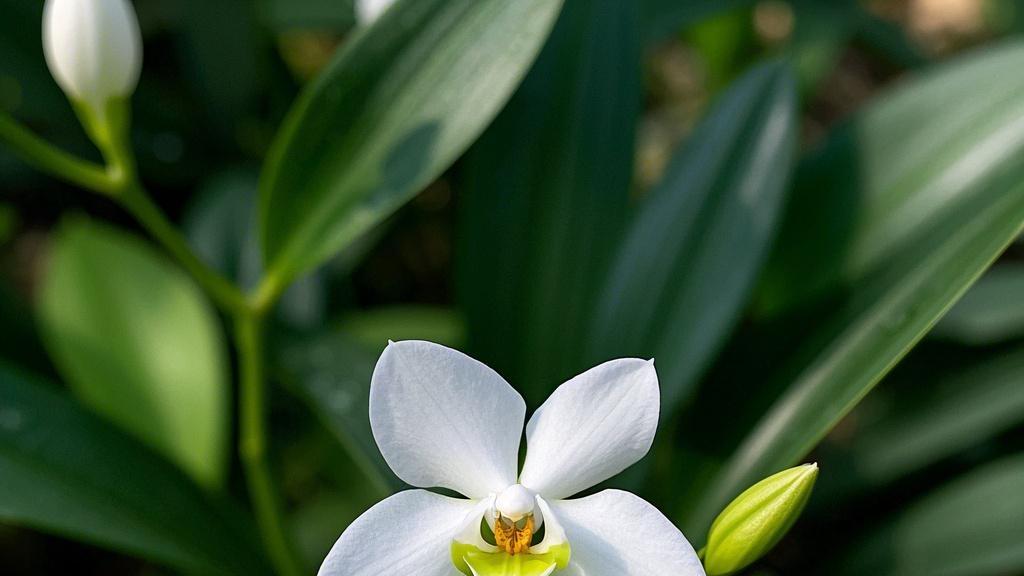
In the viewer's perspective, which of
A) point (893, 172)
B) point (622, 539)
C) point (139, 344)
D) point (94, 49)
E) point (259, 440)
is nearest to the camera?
point (622, 539)

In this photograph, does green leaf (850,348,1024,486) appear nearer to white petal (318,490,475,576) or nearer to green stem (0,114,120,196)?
white petal (318,490,475,576)

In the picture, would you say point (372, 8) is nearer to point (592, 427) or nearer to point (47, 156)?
point (47, 156)

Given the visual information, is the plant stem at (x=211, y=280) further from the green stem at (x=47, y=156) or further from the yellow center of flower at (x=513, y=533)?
the yellow center of flower at (x=513, y=533)

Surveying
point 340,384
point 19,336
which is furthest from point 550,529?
point 19,336

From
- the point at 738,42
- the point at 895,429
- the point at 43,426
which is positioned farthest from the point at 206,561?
the point at 738,42

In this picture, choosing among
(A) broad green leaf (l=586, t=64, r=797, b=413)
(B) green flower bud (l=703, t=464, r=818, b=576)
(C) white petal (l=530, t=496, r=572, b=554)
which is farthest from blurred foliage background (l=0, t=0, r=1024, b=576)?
(C) white petal (l=530, t=496, r=572, b=554)

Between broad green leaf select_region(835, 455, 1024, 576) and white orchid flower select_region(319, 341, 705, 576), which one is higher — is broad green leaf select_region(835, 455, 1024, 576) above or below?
below

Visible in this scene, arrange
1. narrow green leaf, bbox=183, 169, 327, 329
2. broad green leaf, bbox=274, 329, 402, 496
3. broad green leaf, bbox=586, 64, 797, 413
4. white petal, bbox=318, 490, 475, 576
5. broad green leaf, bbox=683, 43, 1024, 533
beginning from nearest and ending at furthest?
1. white petal, bbox=318, 490, 475, 576
2. broad green leaf, bbox=683, 43, 1024, 533
3. broad green leaf, bbox=274, 329, 402, 496
4. broad green leaf, bbox=586, 64, 797, 413
5. narrow green leaf, bbox=183, 169, 327, 329
